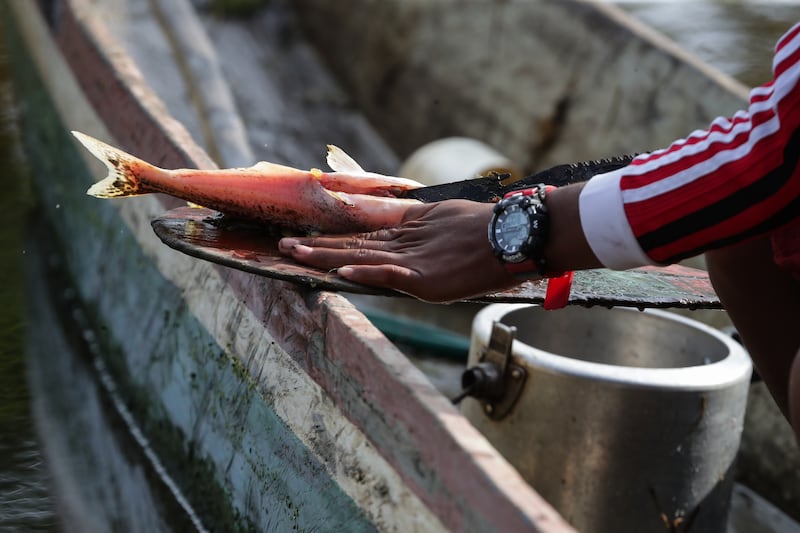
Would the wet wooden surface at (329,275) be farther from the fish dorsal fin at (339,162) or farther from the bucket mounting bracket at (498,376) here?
the bucket mounting bracket at (498,376)

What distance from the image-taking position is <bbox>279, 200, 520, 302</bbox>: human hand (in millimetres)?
1878

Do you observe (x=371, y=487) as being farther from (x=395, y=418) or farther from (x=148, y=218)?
(x=148, y=218)

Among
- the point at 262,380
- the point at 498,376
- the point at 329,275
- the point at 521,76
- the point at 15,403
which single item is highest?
the point at 329,275

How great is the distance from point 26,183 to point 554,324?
10.5 ft

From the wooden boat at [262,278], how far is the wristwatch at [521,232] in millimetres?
265

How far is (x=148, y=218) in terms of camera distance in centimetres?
310

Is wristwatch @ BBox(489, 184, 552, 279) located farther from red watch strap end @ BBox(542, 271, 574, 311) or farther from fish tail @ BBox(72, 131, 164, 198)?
fish tail @ BBox(72, 131, 164, 198)

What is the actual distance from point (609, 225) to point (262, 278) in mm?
890

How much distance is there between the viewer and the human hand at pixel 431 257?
6.16 feet

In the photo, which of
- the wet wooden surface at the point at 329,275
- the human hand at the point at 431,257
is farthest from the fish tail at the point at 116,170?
the human hand at the point at 431,257

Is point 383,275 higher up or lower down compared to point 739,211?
lower down

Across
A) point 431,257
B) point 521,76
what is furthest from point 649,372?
point 521,76

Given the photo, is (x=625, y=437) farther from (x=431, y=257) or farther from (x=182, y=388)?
(x=182, y=388)

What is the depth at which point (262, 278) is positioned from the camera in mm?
2285
